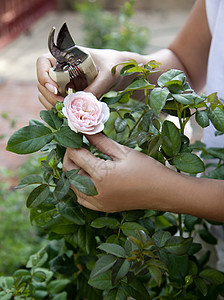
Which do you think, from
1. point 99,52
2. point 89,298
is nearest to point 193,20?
point 99,52

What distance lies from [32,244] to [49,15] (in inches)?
201

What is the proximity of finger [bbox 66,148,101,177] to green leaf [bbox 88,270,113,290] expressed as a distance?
0.19 meters

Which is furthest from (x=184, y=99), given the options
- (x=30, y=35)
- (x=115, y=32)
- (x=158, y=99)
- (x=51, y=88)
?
(x=30, y=35)

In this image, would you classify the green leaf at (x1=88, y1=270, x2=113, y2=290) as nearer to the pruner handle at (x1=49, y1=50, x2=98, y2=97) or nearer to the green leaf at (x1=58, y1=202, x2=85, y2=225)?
the green leaf at (x1=58, y1=202, x2=85, y2=225)

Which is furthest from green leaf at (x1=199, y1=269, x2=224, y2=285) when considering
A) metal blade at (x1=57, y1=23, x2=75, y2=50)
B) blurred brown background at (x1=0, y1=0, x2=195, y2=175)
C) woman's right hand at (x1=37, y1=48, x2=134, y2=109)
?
blurred brown background at (x1=0, y1=0, x2=195, y2=175)

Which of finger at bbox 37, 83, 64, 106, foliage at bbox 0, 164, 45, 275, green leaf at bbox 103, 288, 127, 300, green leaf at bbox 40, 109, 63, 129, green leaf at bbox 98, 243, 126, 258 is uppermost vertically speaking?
finger at bbox 37, 83, 64, 106

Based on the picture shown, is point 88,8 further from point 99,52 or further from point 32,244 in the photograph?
point 99,52

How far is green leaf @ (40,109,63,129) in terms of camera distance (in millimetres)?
758

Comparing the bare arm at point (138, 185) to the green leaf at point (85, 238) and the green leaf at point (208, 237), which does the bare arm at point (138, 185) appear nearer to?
the green leaf at point (85, 238)

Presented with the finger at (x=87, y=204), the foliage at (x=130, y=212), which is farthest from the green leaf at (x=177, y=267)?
the finger at (x=87, y=204)

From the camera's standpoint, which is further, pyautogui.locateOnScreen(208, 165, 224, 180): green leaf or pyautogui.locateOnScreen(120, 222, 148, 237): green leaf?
pyautogui.locateOnScreen(208, 165, 224, 180): green leaf

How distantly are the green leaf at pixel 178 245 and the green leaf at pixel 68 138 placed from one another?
24 centimetres

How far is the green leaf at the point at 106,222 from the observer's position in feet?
2.57

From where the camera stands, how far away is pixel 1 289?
94cm
